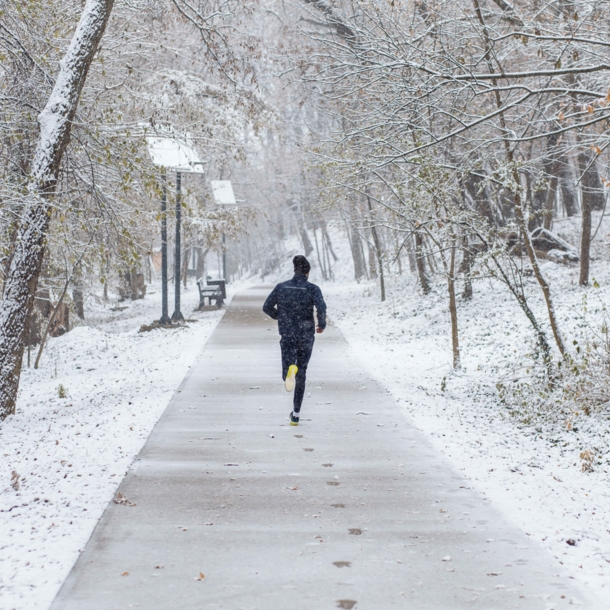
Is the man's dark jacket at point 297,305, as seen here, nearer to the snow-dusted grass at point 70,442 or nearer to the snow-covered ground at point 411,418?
the snow-covered ground at point 411,418

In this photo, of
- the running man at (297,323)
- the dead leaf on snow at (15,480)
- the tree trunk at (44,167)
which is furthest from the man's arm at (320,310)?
the tree trunk at (44,167)

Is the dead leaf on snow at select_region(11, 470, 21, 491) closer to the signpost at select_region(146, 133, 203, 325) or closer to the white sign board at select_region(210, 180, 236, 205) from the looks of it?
the signpost at select_region(146, 133, 203, 325)

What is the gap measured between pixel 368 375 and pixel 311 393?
77.3 inches

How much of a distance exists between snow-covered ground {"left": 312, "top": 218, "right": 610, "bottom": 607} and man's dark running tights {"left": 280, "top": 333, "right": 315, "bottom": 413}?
153 centimetres

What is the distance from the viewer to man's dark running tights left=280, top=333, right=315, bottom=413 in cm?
849

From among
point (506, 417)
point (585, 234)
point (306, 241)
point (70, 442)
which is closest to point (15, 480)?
point (70, 442)

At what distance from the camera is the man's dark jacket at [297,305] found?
27.9 ft

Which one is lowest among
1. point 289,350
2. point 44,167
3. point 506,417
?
point 506,417

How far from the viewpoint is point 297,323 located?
852cm

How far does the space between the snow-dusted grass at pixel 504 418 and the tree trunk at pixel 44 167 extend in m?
5.28

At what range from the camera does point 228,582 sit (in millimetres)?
4184

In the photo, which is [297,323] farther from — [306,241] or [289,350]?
[306,241]

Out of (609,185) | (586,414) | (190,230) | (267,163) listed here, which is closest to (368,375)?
(586,414)

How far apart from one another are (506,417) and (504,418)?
0.16 m
